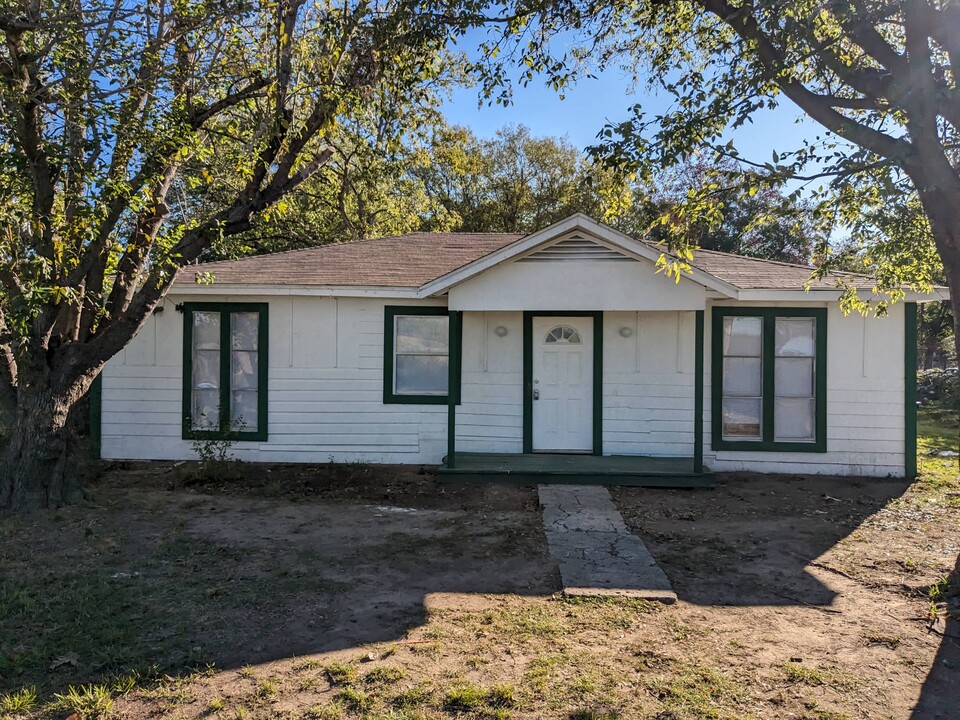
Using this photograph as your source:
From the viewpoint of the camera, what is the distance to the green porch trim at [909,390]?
28.9 ft

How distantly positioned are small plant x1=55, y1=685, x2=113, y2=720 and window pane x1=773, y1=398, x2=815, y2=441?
868cm

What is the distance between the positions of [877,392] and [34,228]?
10.7 metres

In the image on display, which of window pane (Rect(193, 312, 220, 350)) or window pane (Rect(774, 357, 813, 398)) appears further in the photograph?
window pane (Rect(193, 312, 220, 350))

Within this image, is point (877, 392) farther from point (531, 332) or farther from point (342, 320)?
point (342, 320)

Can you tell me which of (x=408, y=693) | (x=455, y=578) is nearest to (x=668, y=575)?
(x=455, y=578)

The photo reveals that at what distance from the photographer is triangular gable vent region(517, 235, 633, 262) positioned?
27.8 ft

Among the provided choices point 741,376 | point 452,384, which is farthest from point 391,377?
point 741,376

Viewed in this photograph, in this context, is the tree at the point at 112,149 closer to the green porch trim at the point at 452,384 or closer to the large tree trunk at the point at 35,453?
the large tree trunk at the point at 35,453

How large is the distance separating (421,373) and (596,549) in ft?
15.3

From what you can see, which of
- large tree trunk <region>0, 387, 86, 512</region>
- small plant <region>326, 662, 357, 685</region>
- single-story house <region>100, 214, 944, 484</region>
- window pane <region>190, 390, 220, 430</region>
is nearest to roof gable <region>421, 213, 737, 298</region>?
single-story house <region>100, 214, 944, 484</region>

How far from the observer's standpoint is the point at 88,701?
10.5ft

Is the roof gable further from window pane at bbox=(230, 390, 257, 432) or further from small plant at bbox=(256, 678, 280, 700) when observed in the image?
small plant at bbox=(256, 678, 280, 700)

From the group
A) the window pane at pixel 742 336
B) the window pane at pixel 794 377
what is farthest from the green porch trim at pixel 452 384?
the window pane at pixel 794 377

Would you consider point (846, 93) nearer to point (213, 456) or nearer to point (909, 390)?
point (909, 390)
